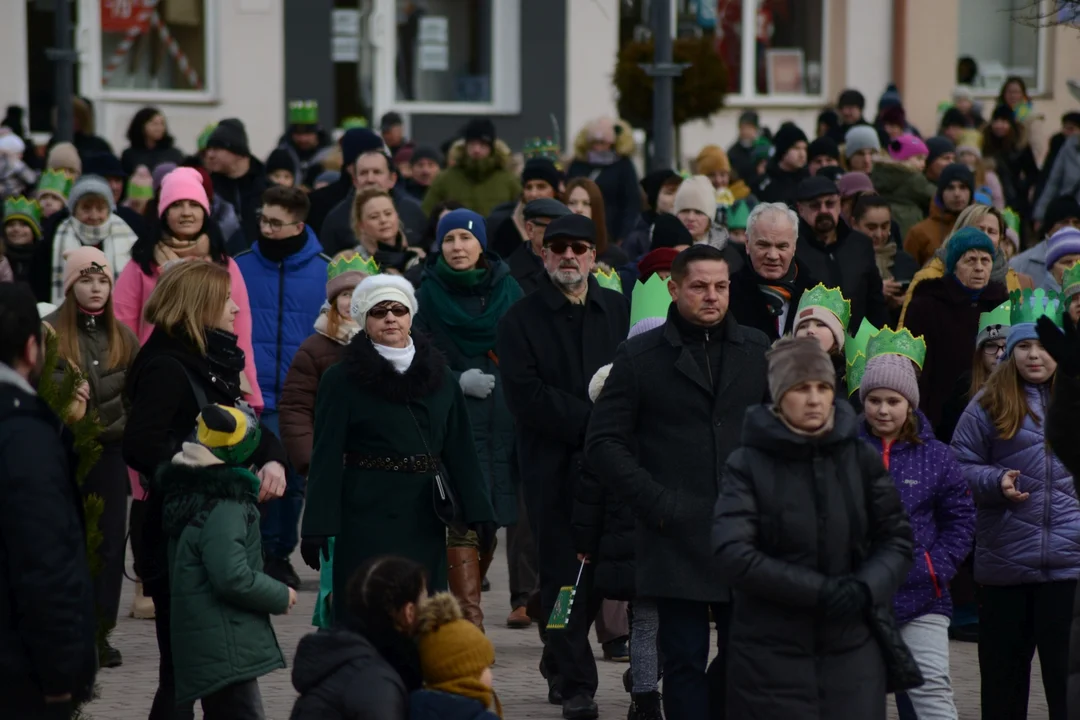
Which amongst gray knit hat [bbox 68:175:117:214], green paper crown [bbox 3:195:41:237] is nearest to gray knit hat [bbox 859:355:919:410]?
gray knit hat [bbox 68:175:117:214]

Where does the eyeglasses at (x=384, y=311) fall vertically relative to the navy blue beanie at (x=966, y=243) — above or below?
below

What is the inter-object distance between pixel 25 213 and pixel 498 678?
6.39 metres

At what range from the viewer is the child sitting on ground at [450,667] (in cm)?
568

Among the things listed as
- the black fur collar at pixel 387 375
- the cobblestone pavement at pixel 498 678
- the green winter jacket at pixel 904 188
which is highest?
the green winter jacket at pixel 904 188

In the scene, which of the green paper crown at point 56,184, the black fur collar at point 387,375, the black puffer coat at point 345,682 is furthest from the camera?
the green paper crown at point 56,184

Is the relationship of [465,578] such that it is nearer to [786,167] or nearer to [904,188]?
[904,188]

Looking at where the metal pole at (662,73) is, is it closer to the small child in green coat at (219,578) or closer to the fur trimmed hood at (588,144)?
the fur trimmed hood at (588,144)

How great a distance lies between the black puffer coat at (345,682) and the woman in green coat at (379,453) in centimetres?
201

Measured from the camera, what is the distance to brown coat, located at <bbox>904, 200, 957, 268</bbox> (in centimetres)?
1376

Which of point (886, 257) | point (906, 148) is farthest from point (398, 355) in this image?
point (906, 148)

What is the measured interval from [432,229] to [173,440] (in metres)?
6.37

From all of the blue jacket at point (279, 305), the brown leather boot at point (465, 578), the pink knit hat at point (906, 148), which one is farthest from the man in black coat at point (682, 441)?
the pink knit hat at point (906, 148)

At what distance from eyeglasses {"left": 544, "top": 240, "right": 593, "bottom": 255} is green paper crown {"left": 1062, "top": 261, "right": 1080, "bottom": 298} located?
2178mm

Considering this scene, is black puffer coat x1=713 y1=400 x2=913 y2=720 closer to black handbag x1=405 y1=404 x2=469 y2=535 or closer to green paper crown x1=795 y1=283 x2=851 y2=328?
black handbag x1=405 y1=404 x2=469 y2=535
